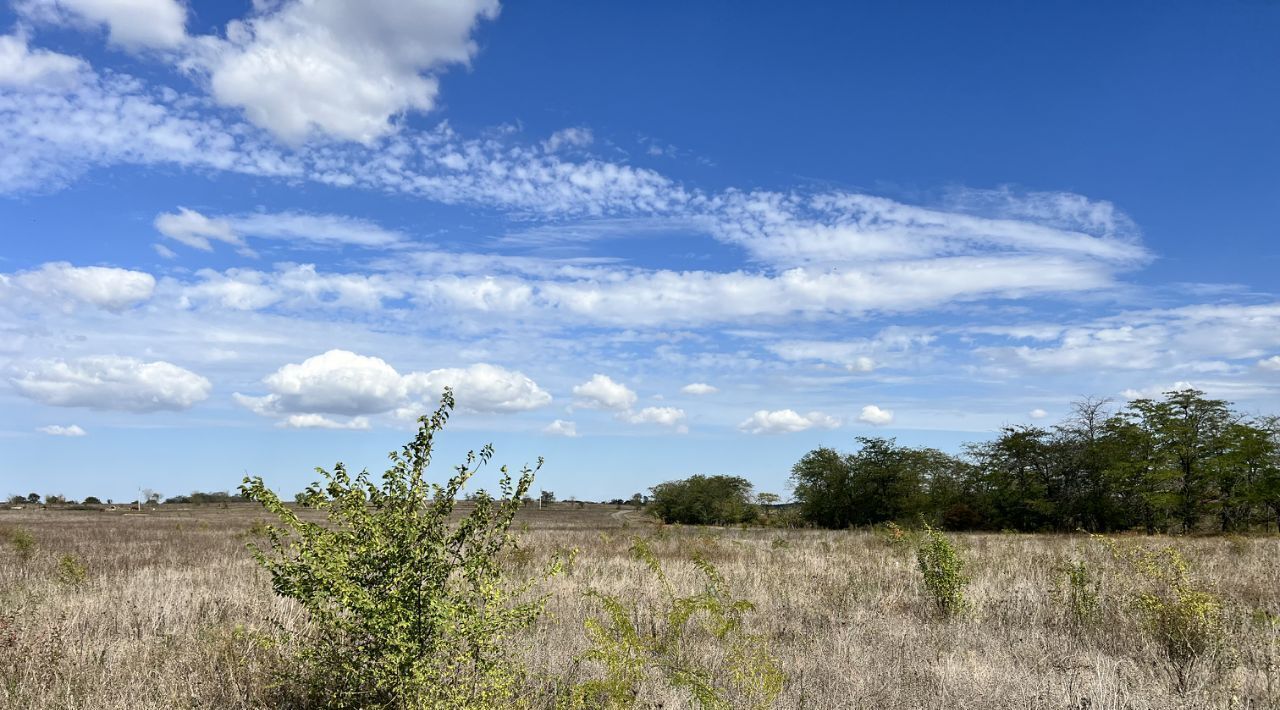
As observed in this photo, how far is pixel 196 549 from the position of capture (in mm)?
19484

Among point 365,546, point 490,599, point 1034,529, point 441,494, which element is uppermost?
point 441,494

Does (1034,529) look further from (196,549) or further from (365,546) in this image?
(365,546)

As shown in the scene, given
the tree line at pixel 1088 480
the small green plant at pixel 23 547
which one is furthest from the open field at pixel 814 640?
the tree line at pixel 1088 480

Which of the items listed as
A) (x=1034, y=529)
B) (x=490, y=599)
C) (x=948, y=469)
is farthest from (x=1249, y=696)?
(x=948, y=469)

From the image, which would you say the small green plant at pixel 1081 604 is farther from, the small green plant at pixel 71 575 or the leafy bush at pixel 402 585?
the small green plant at pixel 71 575

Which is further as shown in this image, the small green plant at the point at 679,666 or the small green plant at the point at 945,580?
the small green plant at the point at 945,580

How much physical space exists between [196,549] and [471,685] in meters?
18.9

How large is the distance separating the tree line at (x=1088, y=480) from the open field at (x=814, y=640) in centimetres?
2999

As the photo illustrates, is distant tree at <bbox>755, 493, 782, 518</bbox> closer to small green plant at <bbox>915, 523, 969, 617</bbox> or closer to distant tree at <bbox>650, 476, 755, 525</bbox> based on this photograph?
distant tree at <bbox>650, 476, 755, 525</bbox>

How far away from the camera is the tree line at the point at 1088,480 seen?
1512 inches

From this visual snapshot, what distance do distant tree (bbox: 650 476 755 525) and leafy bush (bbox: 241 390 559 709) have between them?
5763cm

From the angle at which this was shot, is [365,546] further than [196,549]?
No

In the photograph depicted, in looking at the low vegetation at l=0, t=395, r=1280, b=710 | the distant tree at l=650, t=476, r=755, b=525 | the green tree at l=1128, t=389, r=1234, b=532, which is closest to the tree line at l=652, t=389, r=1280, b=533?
the green tree at l=1128, t=389, r=1234, b=532

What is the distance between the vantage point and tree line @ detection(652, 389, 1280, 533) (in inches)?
1512
